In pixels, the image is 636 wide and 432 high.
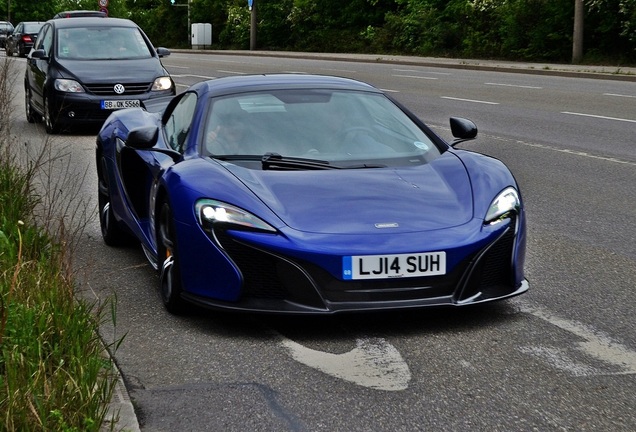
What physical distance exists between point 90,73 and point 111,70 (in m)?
0.32

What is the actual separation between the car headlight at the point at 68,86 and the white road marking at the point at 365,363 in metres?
11.7

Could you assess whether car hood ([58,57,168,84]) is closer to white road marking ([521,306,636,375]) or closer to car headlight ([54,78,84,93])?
car headlight ([54,78,84,93])

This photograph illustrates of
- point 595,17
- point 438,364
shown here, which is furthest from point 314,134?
point 595,17

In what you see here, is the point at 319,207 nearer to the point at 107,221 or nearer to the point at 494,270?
the point at 494,270

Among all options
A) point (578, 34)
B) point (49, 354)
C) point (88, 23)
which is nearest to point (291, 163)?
point (49, 354)

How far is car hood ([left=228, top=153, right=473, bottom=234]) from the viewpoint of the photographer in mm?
5766

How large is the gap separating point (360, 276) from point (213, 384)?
0.95 metres

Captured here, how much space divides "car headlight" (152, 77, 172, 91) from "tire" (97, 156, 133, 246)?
871cm

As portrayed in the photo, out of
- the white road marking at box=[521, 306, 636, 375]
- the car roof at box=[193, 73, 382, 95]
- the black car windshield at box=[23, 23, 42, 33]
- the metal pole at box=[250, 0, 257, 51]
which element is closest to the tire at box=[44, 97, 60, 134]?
the car roof at box=[193, 73, 382, 95]

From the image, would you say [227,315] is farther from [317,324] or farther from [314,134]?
[314,134]

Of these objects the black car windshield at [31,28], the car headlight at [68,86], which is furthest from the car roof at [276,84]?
the black car windshield at [31,28]

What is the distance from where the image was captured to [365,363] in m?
5.27

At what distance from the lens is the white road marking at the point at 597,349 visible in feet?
16.9

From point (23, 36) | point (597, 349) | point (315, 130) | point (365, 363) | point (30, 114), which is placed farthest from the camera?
point (23, 36)
